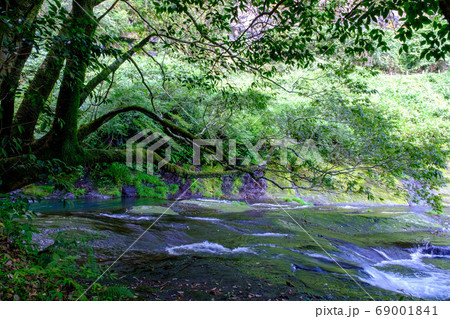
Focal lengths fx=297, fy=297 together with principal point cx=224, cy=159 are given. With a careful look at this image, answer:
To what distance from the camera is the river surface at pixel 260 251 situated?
4.25 meters

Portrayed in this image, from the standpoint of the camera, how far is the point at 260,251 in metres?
6.25

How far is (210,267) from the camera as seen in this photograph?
4973 millimetres

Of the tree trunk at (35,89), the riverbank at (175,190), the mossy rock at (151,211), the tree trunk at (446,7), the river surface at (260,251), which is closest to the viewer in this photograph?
the tree trunk at (446,7)

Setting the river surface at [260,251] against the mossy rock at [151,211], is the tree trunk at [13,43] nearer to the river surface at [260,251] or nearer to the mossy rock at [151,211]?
the river surface at [260,251]

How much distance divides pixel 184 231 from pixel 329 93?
16.4ft

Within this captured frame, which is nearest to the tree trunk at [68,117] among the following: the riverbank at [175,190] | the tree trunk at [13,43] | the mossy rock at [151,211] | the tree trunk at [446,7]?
the tree trunk at [13,43]

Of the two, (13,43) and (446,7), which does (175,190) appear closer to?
(13,43)

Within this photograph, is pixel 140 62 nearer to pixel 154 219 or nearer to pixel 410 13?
pixel 154 219

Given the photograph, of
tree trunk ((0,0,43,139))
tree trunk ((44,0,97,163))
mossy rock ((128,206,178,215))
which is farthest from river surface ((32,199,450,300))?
tree trunk ((0,0,43,139))

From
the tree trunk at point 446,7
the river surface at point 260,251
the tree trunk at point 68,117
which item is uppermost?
the tree trunk at point 446,7

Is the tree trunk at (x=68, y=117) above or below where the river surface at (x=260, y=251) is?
above

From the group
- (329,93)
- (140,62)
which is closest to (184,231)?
(329,93)

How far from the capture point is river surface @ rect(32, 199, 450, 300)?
4.25 meters

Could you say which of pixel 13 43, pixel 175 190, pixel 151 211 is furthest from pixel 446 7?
pixel 175 190
